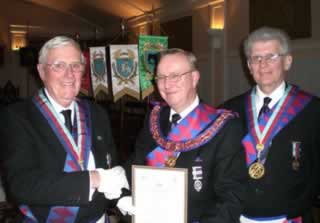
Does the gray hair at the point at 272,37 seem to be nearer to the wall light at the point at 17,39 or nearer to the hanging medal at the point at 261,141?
the hanging medal at the point at 261,141

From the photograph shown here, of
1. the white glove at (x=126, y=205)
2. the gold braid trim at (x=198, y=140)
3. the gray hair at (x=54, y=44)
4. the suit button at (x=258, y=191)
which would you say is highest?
the gray hair at (x=54, y=44)

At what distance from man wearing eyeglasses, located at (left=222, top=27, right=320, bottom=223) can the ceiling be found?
8188 mm

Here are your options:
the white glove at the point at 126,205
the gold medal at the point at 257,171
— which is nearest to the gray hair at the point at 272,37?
the gold medal at the point at 257,171

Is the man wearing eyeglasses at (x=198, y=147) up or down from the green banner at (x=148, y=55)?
down

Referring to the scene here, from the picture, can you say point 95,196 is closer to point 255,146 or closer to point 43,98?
point 43,98

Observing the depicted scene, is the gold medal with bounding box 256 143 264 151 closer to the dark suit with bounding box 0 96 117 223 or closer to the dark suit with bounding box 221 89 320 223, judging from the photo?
the dark suit with bounding box 221 89 320 223

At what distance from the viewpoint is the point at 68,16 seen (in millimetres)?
12320

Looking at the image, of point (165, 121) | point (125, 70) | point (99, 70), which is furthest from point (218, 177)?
point (99, 70)

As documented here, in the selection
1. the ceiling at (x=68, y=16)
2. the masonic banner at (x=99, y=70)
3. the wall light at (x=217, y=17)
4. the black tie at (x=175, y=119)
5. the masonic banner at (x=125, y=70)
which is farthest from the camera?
the ceiling at (x=68, y=16)

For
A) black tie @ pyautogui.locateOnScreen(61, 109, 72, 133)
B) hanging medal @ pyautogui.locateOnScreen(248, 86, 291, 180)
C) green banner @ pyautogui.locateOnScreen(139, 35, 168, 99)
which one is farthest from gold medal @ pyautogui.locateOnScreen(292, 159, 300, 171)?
green banner @ pyautogui.locateOnScreen(139, 35, 168, 99)

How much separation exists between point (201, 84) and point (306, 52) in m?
2.72

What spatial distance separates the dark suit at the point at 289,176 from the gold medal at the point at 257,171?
0.02 meters

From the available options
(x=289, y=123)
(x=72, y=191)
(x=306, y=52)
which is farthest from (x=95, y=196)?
(x=306, y=52)

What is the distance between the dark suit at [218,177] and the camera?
157cm
